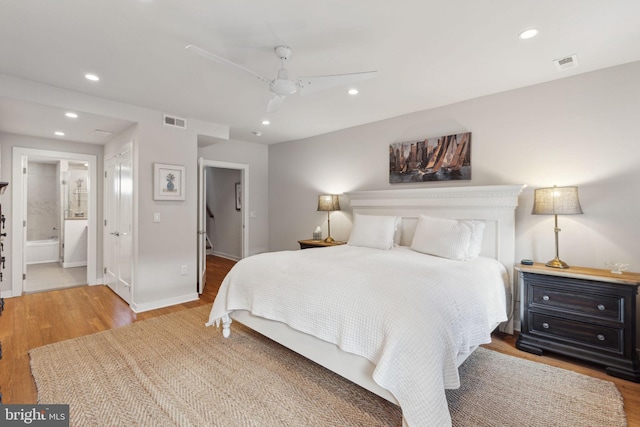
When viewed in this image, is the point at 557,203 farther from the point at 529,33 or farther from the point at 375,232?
the point at 375,232

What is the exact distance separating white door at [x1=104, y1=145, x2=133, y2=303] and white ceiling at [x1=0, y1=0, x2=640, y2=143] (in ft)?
3.44

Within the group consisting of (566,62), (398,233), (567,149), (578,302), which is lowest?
(578,302)

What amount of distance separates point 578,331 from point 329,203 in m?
3.14

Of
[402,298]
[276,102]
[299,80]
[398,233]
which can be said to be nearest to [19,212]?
[276,102]

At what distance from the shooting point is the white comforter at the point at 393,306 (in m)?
1.52

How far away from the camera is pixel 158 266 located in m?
3.85

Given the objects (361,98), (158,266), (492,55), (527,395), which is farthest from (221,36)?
(527,395)

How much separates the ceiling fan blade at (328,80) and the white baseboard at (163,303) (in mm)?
3220

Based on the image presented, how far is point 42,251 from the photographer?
6.58m

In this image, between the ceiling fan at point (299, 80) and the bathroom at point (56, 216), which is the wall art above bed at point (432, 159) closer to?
the ceiling fan at point (299, 80)

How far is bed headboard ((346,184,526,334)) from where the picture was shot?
10.0 ft

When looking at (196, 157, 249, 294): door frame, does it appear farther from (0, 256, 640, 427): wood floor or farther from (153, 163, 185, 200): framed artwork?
(0, 256, 640, 427): wood floor

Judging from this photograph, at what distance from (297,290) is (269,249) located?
3.92m

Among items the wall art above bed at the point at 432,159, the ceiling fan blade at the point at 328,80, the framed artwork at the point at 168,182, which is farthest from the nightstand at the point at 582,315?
the framed artwork at the point at 168,182
